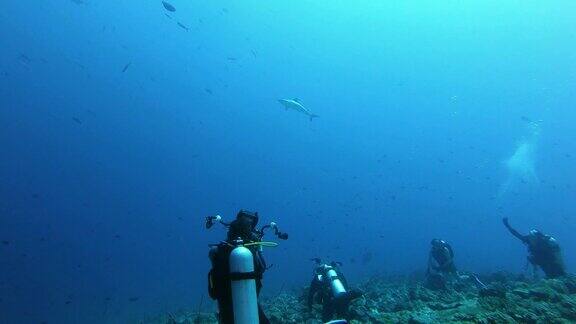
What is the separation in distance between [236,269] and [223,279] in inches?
10.9

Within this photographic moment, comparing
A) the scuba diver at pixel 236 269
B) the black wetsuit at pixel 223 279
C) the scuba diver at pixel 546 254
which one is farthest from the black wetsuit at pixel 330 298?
the scuba diver at pixel 546 254

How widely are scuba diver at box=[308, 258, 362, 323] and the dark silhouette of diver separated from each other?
4.61m

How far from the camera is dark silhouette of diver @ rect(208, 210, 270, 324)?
178 inches

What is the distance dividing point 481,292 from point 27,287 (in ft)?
314

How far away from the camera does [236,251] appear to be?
14.8 feet

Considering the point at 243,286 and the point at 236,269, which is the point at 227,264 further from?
the point at 243,286

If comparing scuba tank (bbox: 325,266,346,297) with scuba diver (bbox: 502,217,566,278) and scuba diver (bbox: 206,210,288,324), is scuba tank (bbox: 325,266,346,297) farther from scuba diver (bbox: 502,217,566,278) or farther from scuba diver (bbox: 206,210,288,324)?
scuba diver (bbox: 502,217,566,278)

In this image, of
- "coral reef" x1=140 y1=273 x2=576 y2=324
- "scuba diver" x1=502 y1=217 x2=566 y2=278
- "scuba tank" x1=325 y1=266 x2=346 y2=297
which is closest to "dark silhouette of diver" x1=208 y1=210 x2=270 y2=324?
"scuba tank" x1=325 y1=266 x2=346 y2=297

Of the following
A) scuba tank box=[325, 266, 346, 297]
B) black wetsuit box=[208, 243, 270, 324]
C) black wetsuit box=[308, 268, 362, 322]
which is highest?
black wetsuit box=[208, 243, 270, 324]

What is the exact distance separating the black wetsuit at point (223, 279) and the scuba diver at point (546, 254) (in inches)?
509

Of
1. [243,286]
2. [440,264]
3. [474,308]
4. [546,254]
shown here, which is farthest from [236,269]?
[546,254]

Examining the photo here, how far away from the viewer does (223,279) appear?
4.58 m

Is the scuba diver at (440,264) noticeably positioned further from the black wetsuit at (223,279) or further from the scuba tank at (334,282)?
the black wetsuit at (223,279)

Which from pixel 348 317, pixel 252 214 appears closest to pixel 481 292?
pixel 348 317
